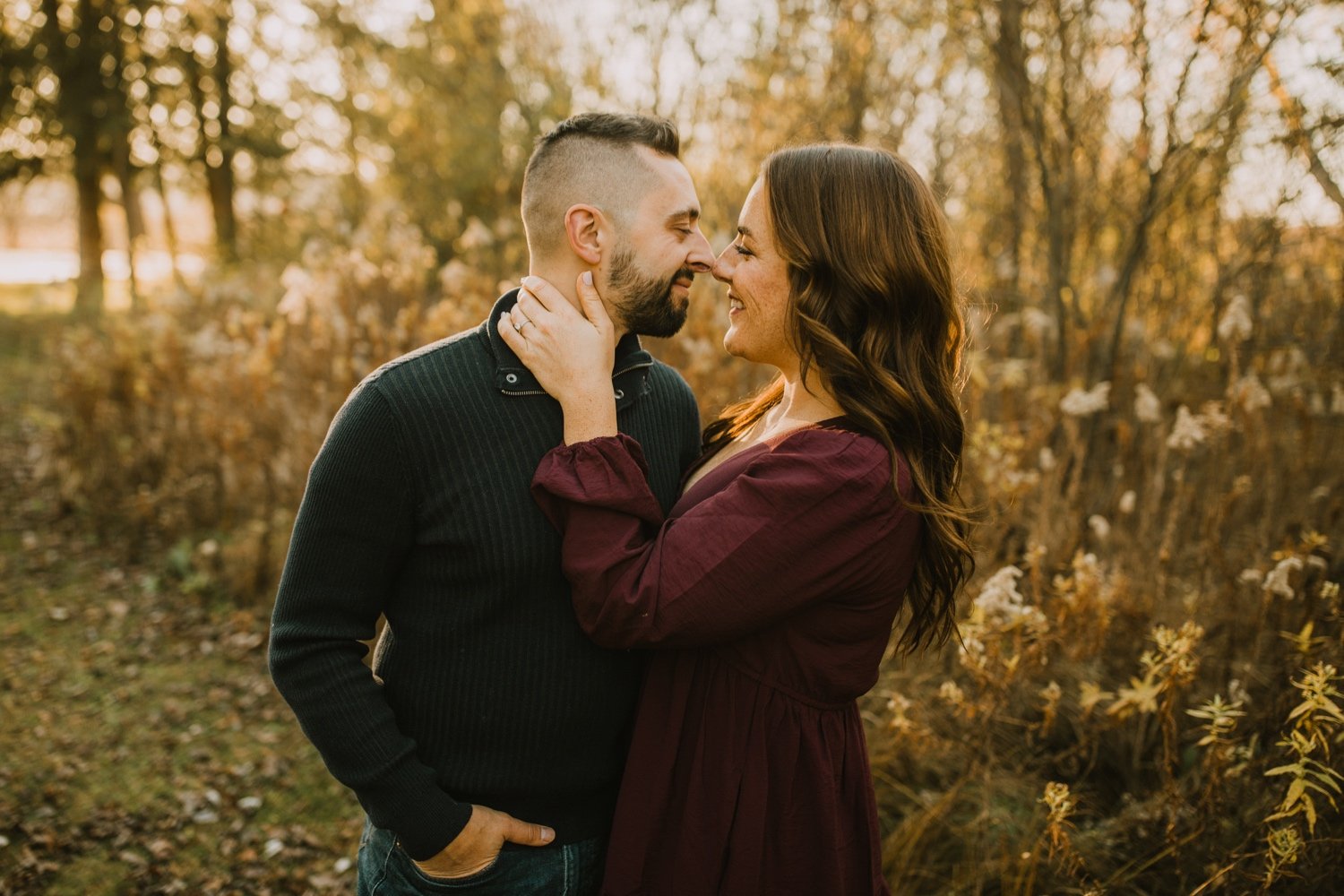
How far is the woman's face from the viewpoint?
2.09 meters

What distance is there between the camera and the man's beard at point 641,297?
2.09 m

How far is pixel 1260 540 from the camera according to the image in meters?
Result: 4.00

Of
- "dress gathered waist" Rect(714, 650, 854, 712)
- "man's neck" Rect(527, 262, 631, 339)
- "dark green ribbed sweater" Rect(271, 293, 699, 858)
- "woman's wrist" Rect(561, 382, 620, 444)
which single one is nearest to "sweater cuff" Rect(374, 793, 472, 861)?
"dark green ribbed sweater" Rect(271, 293, 699, 858)

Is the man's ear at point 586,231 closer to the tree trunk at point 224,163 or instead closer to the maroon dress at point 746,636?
the maroon dress at point 746,636

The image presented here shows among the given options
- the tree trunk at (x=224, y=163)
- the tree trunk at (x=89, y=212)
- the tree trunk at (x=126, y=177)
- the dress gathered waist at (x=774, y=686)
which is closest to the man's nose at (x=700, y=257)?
the dress gathered waist at (x=774, y=686)

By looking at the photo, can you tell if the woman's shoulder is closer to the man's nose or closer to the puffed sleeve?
the puffed sleeve

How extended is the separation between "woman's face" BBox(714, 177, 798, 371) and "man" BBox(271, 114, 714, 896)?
0.15 meters

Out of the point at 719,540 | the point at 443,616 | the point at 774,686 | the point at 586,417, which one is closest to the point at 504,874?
the point at 443,616

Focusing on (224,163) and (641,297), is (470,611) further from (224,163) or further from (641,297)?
(224,163)

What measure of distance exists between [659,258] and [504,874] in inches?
54.1

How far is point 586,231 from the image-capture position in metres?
2.08

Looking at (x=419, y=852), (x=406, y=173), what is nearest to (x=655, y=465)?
(x=419, y=852)

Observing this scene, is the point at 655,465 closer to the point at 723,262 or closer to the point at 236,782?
the point at 723,262

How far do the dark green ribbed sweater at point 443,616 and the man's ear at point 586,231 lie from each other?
0.27 m
